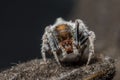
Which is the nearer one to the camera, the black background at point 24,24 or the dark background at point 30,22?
the dark background at point 30,22

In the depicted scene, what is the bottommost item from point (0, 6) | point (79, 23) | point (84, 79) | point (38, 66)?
point (84, 79)

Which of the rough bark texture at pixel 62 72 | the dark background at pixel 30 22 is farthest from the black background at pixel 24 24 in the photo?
the rough bark texture at pixel 62 72

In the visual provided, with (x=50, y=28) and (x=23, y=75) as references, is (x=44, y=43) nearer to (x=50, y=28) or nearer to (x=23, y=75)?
(x=50, y=28)

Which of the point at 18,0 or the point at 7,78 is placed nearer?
the point at 7,78

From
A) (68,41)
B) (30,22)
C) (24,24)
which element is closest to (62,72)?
(68,41)

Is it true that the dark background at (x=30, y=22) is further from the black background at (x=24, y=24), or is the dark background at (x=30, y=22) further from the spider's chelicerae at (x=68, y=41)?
the spider's chelicerae at (x=68, y=41)

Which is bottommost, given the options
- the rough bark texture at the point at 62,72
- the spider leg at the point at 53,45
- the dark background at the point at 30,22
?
the rough bark texture at the point at 62,72

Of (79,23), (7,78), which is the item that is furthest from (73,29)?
(7,78)
